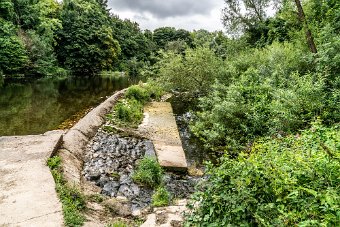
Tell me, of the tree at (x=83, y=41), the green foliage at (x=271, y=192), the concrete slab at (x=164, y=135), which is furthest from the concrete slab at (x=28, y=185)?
the tree at (x=83, y=41)

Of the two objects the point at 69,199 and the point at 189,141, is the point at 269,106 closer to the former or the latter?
the point at 189,141

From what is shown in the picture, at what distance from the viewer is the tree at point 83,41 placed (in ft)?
142

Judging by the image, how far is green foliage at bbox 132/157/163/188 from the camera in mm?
6793

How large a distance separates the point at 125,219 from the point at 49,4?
43230mm

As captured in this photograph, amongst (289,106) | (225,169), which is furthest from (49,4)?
(225,169)

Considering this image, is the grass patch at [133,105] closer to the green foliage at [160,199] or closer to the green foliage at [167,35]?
the green foliage at [160,199]

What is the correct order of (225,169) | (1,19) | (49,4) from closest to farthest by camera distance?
1. (225,169)
2. (1,19)
3. (49,4)

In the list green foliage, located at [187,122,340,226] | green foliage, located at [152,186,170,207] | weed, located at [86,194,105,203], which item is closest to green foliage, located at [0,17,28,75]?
weed, located at [86,194,105,203]

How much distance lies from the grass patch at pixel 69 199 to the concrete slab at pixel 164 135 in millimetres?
2764

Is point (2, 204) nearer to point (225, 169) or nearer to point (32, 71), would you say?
point (225, 169)

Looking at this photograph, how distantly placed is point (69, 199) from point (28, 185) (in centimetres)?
96

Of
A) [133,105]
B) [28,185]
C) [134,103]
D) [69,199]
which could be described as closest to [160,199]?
[69,199]

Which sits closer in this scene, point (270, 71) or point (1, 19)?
point (270, 71)

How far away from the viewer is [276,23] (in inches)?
865
